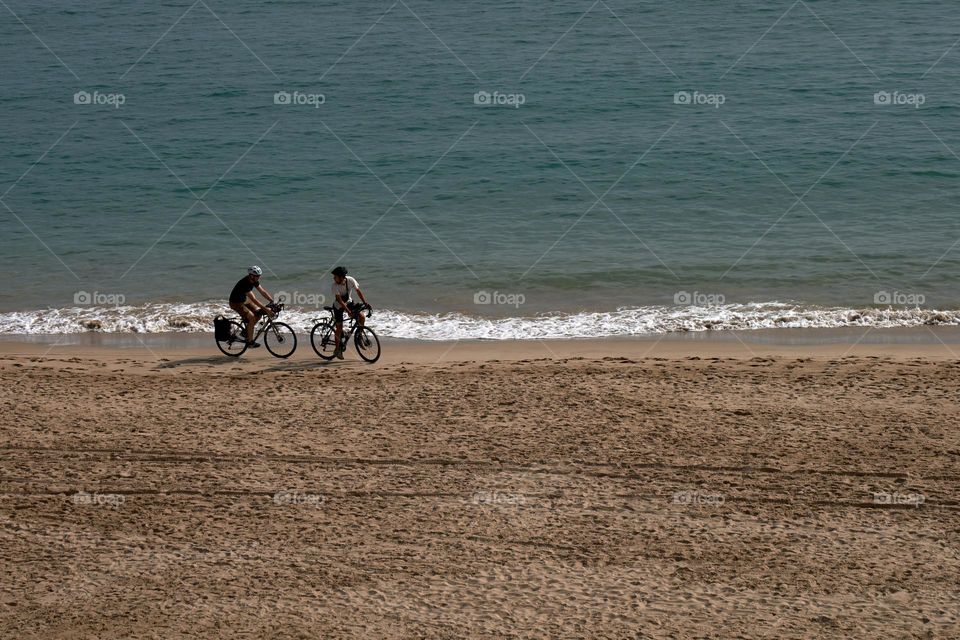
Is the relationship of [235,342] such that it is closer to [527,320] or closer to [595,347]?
[527,320]

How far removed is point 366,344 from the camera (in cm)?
1569

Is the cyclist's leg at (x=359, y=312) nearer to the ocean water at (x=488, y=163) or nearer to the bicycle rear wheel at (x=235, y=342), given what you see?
the bicycle rear wheel at (x=235, y=342)

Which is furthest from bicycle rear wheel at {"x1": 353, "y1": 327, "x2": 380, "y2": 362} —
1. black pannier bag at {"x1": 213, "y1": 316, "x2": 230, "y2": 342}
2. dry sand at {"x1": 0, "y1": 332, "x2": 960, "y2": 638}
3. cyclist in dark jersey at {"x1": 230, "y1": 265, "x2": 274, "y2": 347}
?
black pannier bag at {"x1": 213, "y1": 316, "x2": 230, "y2": 342}

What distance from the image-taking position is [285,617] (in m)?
8.39

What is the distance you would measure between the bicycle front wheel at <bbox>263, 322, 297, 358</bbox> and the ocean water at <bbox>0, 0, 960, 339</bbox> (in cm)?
244

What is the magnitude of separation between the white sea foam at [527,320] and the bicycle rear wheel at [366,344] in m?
1.93

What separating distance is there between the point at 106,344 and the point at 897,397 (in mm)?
12836

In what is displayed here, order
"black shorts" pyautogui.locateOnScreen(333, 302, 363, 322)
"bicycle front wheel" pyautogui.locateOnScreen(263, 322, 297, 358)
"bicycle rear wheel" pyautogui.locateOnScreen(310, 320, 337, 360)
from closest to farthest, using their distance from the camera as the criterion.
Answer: "black shorts" pyautogui.locateOnScreen(333, 302, 363, 322) → "bicycle rear wheel" pyautogui.locateOnScreen(310, 320, 337, 360) → "bicycle front wheel" pyautogui.locateOnScreen(263, 322, 297, 358)

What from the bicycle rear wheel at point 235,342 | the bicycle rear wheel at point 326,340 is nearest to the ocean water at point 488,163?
the bicycle rear wheel at point 326,340

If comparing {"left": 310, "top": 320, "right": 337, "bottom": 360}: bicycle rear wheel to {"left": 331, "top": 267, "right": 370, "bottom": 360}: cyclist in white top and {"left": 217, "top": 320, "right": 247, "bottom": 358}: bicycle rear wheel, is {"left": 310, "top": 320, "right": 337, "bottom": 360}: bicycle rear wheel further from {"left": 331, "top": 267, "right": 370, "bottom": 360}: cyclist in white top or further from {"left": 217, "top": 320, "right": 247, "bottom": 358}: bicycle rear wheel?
{"left": 217, "top": 320, "right": 247, "bottom": 358}: bicycle rear wheel

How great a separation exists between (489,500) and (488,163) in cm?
1888

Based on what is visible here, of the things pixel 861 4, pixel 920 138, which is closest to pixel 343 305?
pixel 920 138

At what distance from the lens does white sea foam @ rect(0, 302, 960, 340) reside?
17.6m

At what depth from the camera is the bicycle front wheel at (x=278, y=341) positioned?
16.2m
